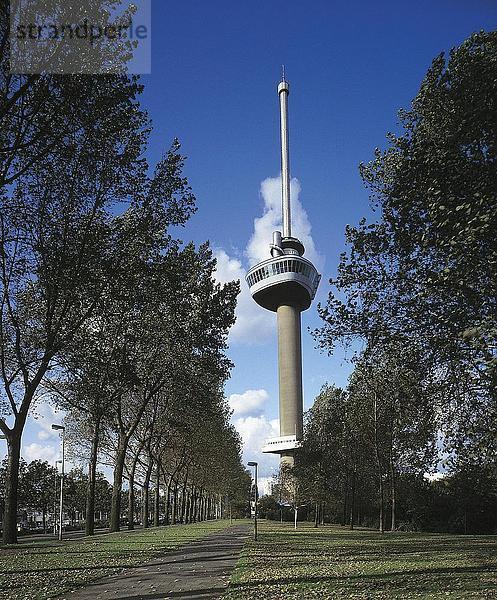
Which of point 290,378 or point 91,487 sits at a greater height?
point 290,378

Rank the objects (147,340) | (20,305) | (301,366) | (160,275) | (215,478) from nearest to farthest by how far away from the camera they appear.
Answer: (160,275) < (20,305) < (147,340) < (215,478) < (301,366)

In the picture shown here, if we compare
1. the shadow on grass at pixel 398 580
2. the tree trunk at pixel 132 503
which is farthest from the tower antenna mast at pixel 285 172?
the shadow on grass at pixel 398 580

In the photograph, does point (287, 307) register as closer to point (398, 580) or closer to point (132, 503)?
point (132, 503)

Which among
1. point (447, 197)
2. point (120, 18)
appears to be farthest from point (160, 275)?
point (447, 197)

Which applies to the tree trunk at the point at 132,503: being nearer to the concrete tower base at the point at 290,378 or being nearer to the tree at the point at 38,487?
the tree at the point at 38,487

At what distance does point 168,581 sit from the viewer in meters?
17.3

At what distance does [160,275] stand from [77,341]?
190 inches

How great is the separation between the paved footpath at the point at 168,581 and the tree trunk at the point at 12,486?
822 cm

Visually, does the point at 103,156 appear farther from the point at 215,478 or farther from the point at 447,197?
the point at 215,478

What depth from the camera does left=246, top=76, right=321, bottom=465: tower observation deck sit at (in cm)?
12756

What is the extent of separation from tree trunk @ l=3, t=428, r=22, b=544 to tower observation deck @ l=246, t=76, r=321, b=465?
97366 mm

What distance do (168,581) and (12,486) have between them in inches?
555

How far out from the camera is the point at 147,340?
35219mm

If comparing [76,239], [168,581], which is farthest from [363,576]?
[76,239]
